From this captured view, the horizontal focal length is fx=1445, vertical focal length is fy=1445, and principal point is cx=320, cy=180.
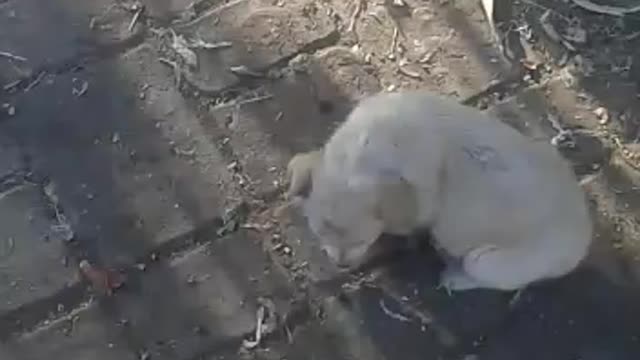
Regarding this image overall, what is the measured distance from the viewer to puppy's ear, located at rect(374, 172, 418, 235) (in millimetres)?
3250

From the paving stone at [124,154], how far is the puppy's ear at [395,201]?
1.74 feet

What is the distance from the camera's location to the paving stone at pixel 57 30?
4.03 m

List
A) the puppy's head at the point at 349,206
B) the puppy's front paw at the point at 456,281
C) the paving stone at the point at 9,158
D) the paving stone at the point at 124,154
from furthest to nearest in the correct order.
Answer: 1. the paving stone at the point at 9,158
2. the paving stone at the point at 124,154
3. the puppy's front paw at the point at 456,281
4. the puppy's head at the point at 349,206

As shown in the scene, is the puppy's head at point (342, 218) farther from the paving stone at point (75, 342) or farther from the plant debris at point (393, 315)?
the paving stone at point (75, 342)

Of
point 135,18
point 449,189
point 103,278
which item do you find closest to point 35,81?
point 135,18

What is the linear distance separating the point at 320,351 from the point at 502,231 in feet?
1.68

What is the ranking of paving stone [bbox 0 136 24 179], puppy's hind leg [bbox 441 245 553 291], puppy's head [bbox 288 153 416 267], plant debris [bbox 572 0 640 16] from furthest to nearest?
plant debris [bbox 572 0 640 16] < paving stone [bbox 0 136 24 179] < puppy's hind leg [bbox 441 245 553 291] < puppy's head [bbox 288 153 416 267]

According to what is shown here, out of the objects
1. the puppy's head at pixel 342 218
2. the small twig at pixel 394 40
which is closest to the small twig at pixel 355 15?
the small twig at pixel 394 40

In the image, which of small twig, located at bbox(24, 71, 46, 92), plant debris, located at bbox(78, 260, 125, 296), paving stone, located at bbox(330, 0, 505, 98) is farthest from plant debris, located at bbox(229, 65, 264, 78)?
plant debris, located at bbox(78, 260, 125, 296)

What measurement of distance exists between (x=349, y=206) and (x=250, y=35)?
98cm

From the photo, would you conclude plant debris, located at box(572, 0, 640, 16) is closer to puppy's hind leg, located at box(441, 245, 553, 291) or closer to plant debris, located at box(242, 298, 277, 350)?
puppy's hind leg, located at box(441, 245, 553, 291)

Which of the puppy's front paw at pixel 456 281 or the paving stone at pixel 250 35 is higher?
the paving stone at pixel 250 35

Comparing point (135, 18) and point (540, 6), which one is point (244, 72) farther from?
point (540, 6)

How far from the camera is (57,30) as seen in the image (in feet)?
13.4
